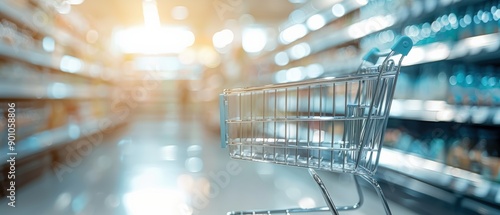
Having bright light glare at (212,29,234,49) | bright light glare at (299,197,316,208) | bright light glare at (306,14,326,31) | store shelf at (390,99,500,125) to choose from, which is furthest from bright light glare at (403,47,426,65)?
bright light glare at (212,29,234,49)

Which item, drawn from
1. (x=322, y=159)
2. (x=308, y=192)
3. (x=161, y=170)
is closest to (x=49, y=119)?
(x=161, y=170)

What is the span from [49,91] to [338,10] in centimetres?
235

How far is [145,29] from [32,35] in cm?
168

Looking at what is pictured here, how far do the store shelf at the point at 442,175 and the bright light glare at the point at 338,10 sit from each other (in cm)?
125

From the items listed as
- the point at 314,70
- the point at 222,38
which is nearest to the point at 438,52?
the point at 314,70

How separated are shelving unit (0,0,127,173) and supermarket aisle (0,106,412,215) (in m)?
0.30

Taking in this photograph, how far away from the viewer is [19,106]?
229 cm

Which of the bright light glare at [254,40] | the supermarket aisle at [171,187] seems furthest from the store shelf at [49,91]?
the bright light glare at [254,40]

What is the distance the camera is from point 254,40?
4.81 meters

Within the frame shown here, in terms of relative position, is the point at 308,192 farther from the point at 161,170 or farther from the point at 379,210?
the point at 161,170

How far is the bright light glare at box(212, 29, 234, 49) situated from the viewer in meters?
4.91

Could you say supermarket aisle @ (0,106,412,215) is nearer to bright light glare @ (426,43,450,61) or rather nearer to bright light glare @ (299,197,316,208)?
bright light glare @ (299,197,316,208)

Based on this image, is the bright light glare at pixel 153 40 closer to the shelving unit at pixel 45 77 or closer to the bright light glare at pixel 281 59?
the shelving unit at pixel 45 77

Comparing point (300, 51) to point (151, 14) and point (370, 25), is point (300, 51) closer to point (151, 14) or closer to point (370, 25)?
point (370, 25)
